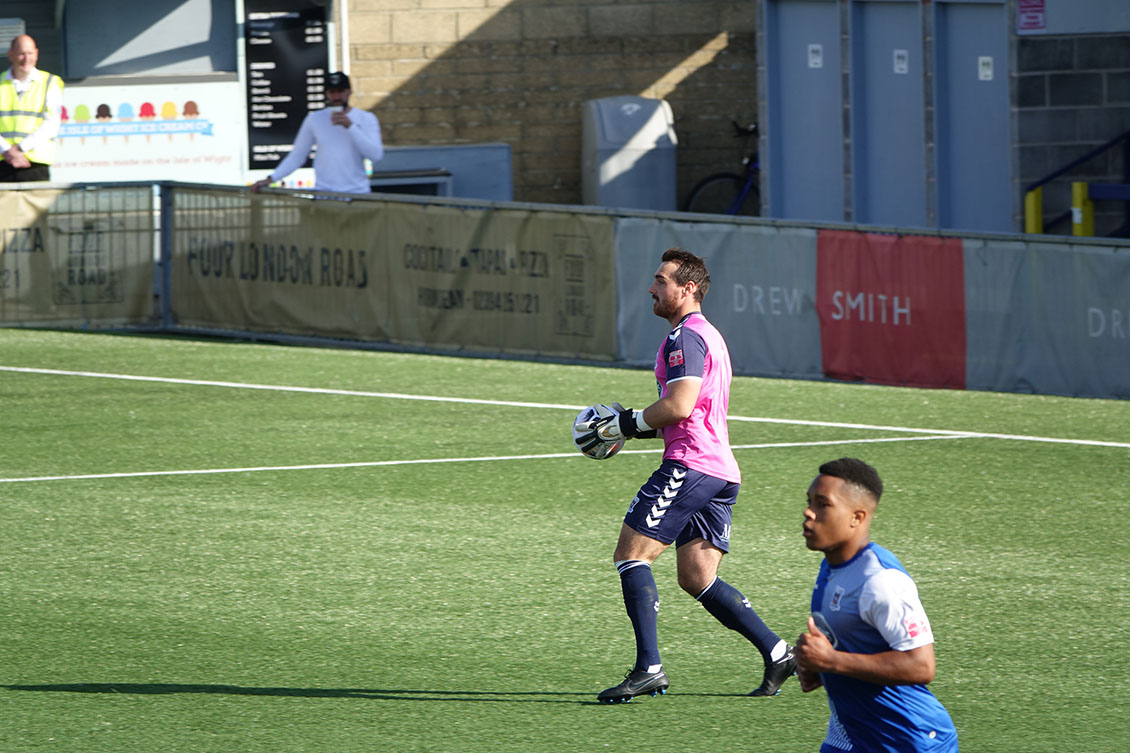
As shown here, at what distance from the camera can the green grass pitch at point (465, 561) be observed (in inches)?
290

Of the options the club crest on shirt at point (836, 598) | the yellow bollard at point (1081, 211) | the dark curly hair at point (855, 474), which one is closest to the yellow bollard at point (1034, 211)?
the yellow bollard at point (1081, 211)

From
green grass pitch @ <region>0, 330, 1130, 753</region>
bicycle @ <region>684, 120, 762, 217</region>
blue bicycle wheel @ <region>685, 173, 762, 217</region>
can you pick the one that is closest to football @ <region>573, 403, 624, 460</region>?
green grass pitch @ <region>0, 330, 1130, 753</region>

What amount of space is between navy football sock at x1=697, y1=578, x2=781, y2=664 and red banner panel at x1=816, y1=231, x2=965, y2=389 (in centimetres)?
845

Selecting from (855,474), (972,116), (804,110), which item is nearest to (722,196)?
(804,110)

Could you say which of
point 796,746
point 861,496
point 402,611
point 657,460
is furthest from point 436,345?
point 861,496

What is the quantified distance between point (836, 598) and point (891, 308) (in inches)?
433

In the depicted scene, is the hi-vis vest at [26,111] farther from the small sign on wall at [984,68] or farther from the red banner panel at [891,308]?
the small sign on wall at [984,68]

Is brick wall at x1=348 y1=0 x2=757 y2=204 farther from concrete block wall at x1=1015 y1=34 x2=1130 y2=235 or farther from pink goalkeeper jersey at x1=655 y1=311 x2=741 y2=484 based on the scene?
pink goalkeeper jersey at x1=655 y1=311 x2=741 y2=484

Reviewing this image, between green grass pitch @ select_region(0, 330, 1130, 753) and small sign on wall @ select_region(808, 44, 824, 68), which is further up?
small sign on wall @ select_region(808, 44, 824, 68)

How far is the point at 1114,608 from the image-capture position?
902cm

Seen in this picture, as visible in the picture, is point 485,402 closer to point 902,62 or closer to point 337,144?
point 337,144

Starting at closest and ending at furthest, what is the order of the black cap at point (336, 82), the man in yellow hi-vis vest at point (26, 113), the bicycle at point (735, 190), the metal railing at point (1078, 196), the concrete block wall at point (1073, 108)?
1. the black cap at point (336, 82)
2. the man in yellow hi-vis vest at point (26, 113)
3. the metal railing at point (1078, 196)
4. the concrete block wall at point (1073, 108)
5. the bicycle at point (735, 190)

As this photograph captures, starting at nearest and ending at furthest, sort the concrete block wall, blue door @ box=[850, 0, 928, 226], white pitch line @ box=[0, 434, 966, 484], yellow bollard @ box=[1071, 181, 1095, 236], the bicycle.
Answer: white pitch line @ box=[0, 434, 966, 484]
yellow bollard @ box=[1071, 181, 1095, 236]
the concrete block wall
blue door @ box=[850, 0, 928, 226]
the bicycle

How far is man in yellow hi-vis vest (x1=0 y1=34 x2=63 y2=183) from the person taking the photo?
18.6 m
